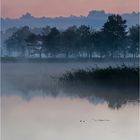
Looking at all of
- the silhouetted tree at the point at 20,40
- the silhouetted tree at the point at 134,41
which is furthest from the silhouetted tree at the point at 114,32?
the silhouetted tree at the point at 20,40

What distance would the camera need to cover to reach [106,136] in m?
9.55

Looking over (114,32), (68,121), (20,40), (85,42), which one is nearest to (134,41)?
(114,32)

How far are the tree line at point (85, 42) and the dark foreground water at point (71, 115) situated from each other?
30442 mm

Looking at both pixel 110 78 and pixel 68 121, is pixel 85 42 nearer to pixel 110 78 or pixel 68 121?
Answer: pixel 110 78

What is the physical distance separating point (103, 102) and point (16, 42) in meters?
59.2

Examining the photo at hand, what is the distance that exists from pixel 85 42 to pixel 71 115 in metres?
43.7

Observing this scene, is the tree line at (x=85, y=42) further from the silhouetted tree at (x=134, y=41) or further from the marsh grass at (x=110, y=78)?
the marsh grass at (x=110, y=78)

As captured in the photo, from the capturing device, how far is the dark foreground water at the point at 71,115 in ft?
32.5

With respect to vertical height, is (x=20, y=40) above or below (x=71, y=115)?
above

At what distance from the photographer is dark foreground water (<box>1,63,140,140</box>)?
390 inches

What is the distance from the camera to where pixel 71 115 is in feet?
41.5

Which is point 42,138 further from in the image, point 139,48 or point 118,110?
point 139,48

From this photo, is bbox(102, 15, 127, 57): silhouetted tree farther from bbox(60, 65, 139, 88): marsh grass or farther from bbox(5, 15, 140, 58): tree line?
bbox(60, 65, 139, 88): marsh grass

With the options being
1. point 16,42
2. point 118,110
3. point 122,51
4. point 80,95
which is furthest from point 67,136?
point 16,42
